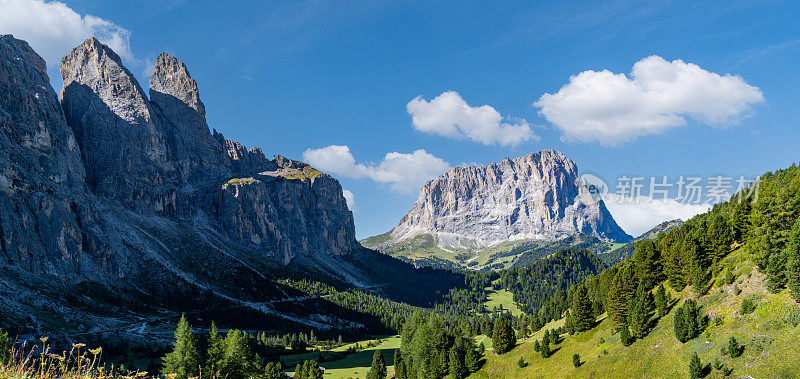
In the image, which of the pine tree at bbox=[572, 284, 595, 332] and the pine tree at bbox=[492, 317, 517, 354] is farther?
the pine tree at bbox=[492, 317, 517, 354]

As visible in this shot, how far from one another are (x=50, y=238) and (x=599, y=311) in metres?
226

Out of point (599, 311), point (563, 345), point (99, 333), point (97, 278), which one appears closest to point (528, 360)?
point (563, 345)

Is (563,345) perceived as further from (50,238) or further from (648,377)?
(50,238)

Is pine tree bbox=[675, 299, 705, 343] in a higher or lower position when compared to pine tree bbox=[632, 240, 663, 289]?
lower

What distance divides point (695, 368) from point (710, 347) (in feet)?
18.5

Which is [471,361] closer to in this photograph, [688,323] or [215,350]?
[688,323]

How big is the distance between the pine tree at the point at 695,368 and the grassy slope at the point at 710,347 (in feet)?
3.90

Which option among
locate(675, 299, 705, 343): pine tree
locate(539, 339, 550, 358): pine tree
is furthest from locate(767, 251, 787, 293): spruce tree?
locate(539, 339, 550, 358): pine tree

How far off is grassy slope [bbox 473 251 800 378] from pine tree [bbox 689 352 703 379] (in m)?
1.19

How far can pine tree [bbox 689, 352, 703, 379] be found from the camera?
49.8 meters

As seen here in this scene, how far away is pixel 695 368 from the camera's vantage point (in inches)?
1964

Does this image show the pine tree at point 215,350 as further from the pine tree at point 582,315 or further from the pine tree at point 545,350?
the pine tree at point 582,315

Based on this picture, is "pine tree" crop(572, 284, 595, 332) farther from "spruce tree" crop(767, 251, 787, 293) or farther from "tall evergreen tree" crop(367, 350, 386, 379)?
"tall evergreen tree" crop(367, 350, 386, 379)

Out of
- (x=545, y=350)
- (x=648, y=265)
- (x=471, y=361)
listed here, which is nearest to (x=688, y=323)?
(x=648, y=265)
